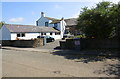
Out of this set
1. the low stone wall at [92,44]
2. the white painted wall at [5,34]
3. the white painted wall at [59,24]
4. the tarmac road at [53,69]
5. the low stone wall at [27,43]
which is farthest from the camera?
the white painted wall at [59,24]

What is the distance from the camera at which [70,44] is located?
1595 centimetres

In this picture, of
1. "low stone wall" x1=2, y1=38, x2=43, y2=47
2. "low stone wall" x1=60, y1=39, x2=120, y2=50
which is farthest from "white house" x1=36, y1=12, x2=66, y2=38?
"low stone wall" x1=60, y1=39, x2=120, y2=50

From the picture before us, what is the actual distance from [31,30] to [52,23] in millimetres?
13297

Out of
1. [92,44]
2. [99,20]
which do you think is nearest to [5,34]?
[92,44]

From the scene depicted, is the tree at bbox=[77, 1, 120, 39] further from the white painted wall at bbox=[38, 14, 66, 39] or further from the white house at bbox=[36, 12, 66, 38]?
the white house at bbox=[36, 12, 66, 38]

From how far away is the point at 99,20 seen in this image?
40.3ft

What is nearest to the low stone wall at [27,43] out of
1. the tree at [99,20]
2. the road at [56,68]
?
the tree at [99,20]

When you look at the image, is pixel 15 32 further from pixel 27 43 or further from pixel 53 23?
pixel 53 23

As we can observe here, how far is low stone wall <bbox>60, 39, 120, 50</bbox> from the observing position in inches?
541

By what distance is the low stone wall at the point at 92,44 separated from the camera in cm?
1374

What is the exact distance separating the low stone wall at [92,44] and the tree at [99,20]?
2.03 ft

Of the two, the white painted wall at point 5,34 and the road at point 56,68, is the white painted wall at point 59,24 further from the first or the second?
the road at point 56,68

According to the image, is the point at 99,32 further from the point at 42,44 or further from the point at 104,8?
the point at 42,44

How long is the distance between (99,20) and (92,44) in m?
3.80
